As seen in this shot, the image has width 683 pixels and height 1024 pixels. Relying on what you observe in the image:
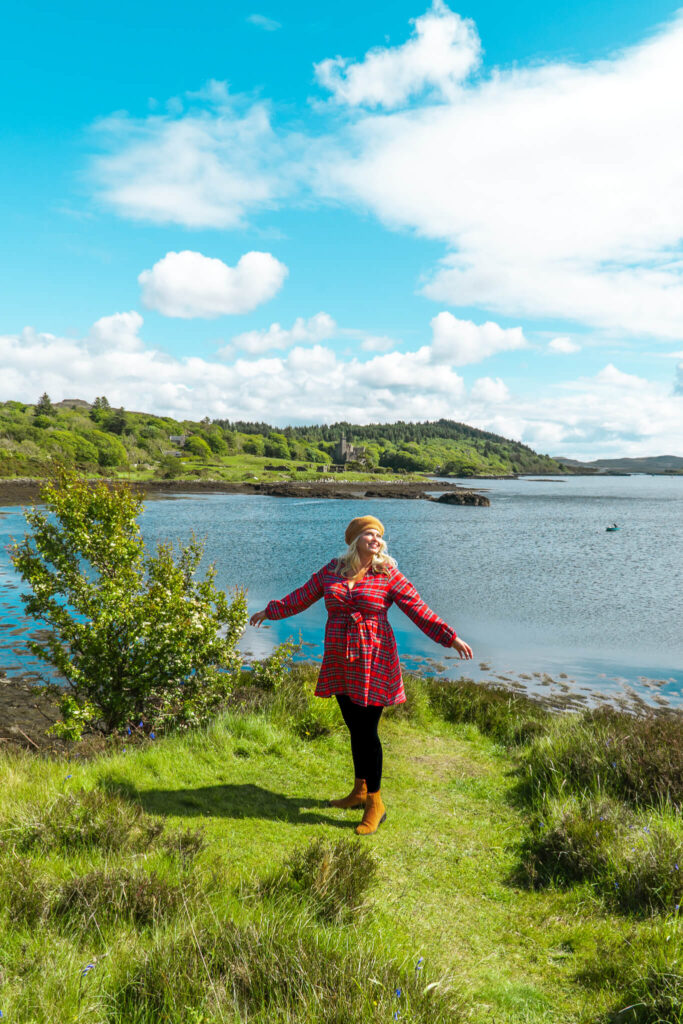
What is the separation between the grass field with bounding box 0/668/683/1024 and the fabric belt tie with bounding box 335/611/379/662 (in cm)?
147

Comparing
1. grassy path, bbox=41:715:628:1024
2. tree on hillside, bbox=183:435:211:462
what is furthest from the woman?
tree on hillside, bbox=183:435:211:462

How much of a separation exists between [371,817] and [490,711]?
527 cm

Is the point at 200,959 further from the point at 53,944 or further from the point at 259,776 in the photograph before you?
the point at 259,776

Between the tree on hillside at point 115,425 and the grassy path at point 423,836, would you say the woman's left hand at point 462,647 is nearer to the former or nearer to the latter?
the grassy path at point 423,836

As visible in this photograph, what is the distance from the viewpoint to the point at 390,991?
273 cm

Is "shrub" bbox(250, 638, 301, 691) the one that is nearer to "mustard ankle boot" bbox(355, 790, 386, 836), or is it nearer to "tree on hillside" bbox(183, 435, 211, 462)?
"mustard ankle boot" bbox(355, 790, 386, 836)

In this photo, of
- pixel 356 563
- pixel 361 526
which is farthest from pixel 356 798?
pixel 361 526

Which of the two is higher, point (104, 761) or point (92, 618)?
point (92, 618)

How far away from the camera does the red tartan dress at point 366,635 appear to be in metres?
4.91

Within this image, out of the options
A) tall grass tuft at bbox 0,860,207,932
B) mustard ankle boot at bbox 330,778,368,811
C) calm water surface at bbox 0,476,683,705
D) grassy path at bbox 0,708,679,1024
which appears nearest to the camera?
grassy path at bbox 0,708,679,1024

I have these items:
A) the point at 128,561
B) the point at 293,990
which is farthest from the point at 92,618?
the point at 293,990

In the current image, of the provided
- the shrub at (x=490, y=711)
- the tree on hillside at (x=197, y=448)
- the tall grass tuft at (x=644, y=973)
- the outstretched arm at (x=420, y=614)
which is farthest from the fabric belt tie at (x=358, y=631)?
the tree on hillside at (x=197, y=448)

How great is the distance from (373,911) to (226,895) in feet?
3.30

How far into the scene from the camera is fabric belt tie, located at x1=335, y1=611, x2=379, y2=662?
4902 millimetres
